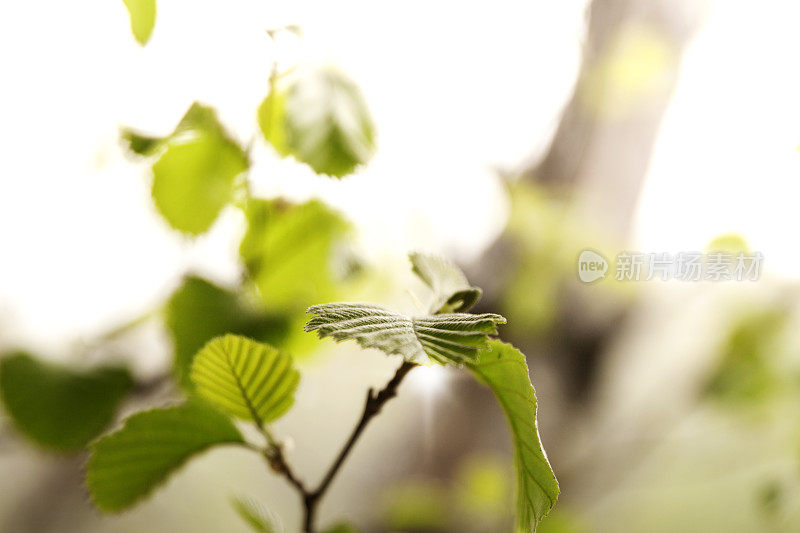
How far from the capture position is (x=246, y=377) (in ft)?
1.02

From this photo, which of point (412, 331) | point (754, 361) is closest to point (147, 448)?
point (412, 331)

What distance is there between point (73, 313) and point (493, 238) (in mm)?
728

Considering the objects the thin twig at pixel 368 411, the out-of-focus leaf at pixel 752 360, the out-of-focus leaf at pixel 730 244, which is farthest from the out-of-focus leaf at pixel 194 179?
the out-of-focus leaf at pixel 752 360

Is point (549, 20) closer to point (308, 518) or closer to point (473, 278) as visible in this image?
point (473, 278)

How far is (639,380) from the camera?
4.02 feet

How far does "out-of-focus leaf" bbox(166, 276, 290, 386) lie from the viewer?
45 centimetres

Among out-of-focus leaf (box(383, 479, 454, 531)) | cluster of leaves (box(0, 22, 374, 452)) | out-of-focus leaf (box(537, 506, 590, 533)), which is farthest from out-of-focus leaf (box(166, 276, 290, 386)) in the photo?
out-of-focus leaf (box(383, 479, 454, 531))

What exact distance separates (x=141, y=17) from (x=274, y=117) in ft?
0.57

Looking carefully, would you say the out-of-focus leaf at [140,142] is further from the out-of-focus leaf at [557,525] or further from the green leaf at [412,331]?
the out-of-focus leaf at [557,525]

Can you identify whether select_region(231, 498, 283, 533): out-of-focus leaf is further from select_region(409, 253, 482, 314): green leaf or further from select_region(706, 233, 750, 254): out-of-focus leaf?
select_region(706, 233, 750, 254): out-of-focus leaf

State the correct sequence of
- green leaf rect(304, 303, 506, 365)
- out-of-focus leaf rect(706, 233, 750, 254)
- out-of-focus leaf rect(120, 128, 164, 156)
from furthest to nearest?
1. out-of-focus leaf rect(706, 233, 750, 254)
2. out-of-focus leaf rect(120, 128, 164, 156)
3. green leaf rect(304, 303, 506, 365)

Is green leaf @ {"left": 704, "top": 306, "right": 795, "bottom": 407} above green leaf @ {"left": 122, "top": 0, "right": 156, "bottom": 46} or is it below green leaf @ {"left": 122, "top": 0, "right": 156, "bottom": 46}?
below

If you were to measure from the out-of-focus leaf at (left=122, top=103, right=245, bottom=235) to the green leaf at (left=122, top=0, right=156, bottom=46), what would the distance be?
144mm

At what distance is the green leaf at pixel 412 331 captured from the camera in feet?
0.74
